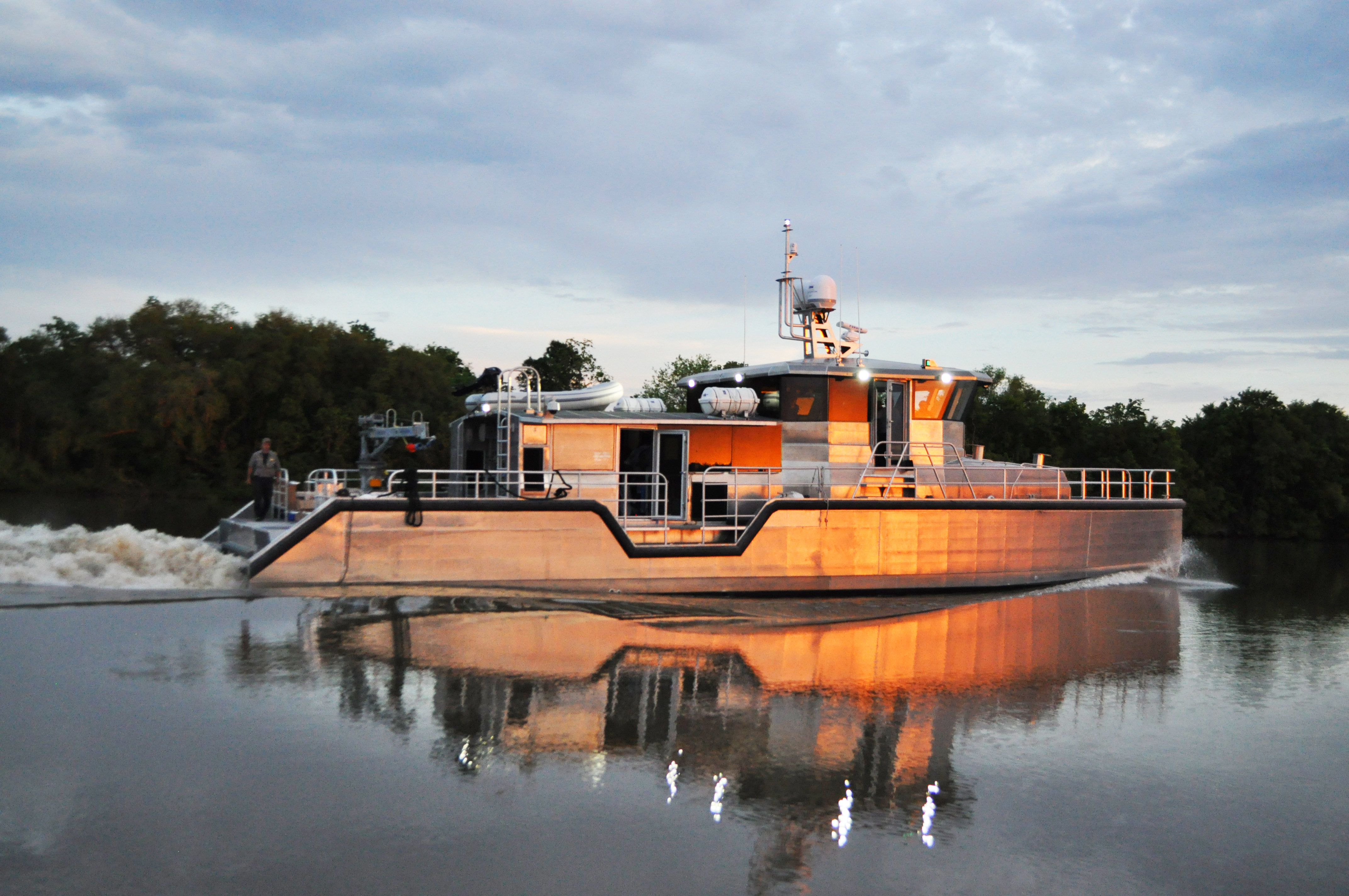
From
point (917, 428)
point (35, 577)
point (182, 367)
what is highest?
point (182, 367)

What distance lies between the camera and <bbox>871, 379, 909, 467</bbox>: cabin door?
14656mm

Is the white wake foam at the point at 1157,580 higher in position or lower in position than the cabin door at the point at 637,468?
lower

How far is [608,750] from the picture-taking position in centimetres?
630

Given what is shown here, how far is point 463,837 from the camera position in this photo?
15.9ft

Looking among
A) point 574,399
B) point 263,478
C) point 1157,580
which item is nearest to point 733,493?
point 574,399

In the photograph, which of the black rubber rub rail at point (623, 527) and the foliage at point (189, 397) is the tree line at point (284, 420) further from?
the black rubber rub rail at point (623, 527)

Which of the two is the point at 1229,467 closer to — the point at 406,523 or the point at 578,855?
the point at 406,523

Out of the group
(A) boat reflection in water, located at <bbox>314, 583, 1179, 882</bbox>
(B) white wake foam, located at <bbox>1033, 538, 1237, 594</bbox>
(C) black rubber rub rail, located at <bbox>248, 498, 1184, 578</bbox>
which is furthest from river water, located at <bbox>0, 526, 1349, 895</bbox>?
(B) white wake foam, located at <bbox>1033, 538, 1237, 594</bbox>

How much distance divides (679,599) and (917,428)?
505 centimetres

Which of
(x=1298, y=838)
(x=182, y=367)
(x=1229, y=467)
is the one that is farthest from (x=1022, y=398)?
(x=1298, y=838)

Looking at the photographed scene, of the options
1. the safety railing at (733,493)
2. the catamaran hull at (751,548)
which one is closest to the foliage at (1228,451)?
the catamaran hull at (751,548)

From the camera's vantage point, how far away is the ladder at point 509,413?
12555 millimetres

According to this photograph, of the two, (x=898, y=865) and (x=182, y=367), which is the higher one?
(x=182, y=367)

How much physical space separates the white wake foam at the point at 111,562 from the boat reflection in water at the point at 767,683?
6.06ft
